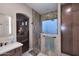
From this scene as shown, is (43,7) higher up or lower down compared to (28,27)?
higher up

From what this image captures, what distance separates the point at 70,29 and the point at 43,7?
19.1 inches

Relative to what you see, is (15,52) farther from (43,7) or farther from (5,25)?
(43,7)

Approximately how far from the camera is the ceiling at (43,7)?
1.27m

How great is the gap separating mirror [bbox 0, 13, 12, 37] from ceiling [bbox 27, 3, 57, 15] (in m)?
Answer: 0.35

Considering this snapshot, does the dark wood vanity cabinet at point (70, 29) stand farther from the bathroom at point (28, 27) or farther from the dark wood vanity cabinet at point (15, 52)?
the dark wood vanity cabinet at point (15, 52)

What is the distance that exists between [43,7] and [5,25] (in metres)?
0.57

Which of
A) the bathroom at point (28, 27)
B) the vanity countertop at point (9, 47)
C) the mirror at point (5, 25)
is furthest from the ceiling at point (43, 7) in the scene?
the vanity countertop at point (9, 47)

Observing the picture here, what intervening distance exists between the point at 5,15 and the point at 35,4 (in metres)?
0.43

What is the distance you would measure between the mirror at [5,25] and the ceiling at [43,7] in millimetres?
349

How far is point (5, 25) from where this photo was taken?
48.1 inches

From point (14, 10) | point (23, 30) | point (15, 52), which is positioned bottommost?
point (15, 52)

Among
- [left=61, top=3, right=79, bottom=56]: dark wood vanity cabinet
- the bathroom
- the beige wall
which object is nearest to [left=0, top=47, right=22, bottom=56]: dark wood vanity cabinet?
the bathroom

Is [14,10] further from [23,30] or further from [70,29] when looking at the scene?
[70,29]

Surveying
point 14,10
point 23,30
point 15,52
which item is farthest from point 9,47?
point 14,10
